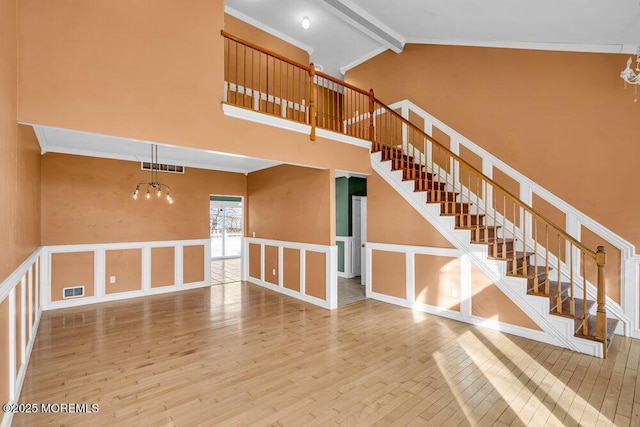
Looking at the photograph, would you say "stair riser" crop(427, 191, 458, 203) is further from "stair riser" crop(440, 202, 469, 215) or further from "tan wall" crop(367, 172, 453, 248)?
"tan wall" crop(367, 172, 453, 248)

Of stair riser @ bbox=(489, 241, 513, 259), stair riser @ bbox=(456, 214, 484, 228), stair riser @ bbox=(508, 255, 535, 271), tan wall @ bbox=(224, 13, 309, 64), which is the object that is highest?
tan wall @ bbox=(224, 13, 309, 64)

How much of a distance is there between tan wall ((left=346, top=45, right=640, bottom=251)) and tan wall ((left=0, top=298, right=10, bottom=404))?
632 cm

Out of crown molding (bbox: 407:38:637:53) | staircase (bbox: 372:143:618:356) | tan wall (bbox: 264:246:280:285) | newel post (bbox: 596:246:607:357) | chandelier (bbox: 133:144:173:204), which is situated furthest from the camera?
tan wall (bbox: 264:246:280:285)

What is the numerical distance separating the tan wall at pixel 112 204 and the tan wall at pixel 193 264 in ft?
0.96

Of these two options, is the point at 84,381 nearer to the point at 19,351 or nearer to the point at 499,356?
the point at 19,351

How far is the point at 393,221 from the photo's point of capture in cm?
552

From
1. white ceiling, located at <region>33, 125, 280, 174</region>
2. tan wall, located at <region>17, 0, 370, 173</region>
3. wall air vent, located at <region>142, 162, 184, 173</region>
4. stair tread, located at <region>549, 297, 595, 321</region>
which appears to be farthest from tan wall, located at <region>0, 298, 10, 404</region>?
stair tread, located at <region>549, 297, 595, 321</region>

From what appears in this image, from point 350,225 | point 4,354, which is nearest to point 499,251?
point 350,225

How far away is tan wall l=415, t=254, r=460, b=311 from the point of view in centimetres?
470

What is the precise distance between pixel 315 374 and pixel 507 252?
330cm

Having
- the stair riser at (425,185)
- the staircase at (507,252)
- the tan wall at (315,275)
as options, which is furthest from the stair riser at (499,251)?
the tan wall at (315,275)

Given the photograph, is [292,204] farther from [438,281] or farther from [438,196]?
[438,281]

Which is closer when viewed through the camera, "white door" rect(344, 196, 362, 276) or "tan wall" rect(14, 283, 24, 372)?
"tan wall" rect(14, 283, 24, 372)

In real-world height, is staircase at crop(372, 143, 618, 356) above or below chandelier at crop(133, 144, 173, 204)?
below
